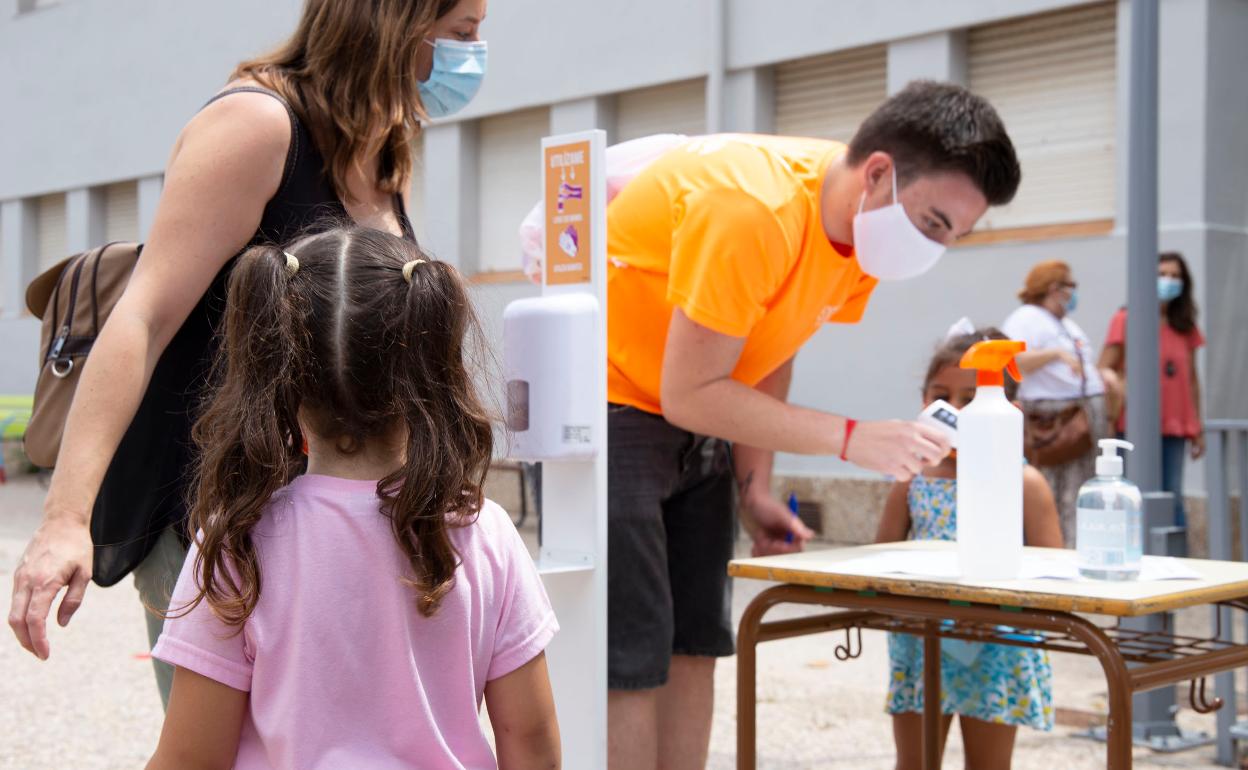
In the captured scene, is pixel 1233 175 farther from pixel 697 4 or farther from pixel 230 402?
pixel 230 402

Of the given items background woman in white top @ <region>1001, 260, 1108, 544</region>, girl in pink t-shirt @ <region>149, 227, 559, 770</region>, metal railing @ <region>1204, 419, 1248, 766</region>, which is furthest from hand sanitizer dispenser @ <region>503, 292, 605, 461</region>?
background woman in white top @ <region>1001, 260, 1108, 544</region>

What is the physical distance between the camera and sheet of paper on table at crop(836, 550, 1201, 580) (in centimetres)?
238

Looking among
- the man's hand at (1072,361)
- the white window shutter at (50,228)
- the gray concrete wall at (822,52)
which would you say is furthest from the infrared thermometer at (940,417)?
the white window shutter at (50,228)

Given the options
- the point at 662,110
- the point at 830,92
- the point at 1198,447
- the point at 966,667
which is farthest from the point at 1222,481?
the point at 662,110

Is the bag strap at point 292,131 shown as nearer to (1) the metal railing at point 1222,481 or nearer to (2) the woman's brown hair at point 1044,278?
(1) the metal railing at point 1222,481

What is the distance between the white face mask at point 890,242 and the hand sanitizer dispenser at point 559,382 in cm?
62

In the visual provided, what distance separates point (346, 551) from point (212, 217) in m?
0.60

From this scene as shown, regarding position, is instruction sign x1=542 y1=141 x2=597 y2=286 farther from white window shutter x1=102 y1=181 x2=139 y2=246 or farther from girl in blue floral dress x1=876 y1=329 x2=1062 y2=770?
white window shutter x1=102 y1=181 x2=139 y2=246

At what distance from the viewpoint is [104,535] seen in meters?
1.92

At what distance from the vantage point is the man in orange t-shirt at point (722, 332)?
2520mm

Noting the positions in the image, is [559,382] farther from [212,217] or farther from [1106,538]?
[1106,538]

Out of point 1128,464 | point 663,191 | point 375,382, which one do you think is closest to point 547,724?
point 375,382

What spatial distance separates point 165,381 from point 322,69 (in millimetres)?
495

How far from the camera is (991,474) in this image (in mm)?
2367
